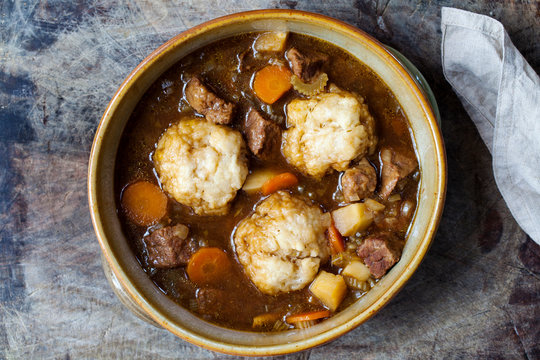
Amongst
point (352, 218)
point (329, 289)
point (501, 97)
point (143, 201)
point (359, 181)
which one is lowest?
point (329, 289)

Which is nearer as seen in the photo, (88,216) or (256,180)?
(256,180)

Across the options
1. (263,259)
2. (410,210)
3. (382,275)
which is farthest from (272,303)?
(410,210)

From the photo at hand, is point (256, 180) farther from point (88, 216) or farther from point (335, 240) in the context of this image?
point (88, 216)

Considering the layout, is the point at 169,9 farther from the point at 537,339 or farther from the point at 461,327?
the point at 537,339

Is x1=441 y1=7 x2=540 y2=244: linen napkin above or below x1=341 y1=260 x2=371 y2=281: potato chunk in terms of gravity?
above

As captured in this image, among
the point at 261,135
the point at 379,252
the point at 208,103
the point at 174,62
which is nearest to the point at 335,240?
the point at 379,252

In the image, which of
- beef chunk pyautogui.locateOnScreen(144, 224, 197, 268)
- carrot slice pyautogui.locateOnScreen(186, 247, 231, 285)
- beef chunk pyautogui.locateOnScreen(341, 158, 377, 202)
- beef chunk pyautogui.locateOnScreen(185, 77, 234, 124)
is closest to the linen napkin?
beef chunk pyautogui.locateOnScreen(341, 158, 377, 202)

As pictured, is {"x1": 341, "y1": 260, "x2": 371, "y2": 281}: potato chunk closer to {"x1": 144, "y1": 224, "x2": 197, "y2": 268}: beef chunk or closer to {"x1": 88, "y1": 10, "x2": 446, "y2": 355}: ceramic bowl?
{"x1": 88, "y1": 10, "x2": 446, "y2": 355}: ceramic bowl
